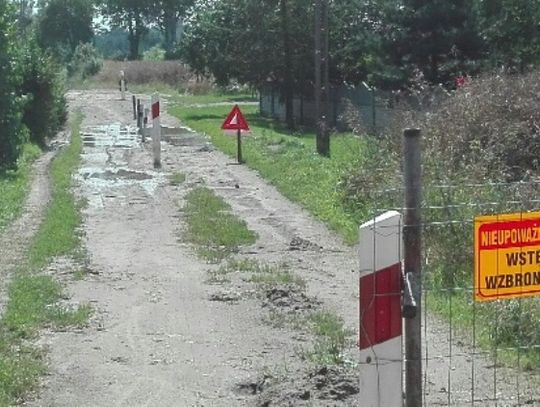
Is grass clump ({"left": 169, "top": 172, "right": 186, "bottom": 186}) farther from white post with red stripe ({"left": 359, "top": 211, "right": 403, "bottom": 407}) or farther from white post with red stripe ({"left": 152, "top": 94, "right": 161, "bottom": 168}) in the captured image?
white post with red stripe ({"left": 359, "top": 211, "right": 403, "bottom": 407})

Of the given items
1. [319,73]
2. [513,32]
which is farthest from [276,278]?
[513,32]

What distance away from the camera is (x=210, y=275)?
39.5 ft

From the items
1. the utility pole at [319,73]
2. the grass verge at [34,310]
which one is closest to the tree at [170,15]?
the utility pole at [319,73]

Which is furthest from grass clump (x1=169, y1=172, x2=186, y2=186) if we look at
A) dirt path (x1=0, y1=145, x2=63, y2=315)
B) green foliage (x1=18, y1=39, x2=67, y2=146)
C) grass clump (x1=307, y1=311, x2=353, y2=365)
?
grass clump (x1=307, y1=311, x2=353, y2=365)

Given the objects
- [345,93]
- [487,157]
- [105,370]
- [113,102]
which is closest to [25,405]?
[105,370]

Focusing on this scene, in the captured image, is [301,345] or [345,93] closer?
[301,345]

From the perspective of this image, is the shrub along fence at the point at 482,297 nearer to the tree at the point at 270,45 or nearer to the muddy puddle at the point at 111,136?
the muddy puddle at the point at 111,136

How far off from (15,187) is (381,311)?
1668 centimetres

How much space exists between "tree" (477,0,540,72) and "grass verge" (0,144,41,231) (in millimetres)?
12134

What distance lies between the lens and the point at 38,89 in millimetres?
30734

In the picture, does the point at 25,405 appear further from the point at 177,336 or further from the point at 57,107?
the point at 57,107

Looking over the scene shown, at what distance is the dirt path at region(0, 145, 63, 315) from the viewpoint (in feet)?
40.9

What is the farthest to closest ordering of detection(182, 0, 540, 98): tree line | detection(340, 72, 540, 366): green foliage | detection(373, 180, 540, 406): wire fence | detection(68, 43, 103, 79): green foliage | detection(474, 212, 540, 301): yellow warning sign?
detection(68, 43, 103, 79): green foliage → detection(182, 0, 540, 98): tree line → detection(340, 72, 540, 366): green foliage → detection(373, 180, 540, 406): wire fence → detection(474, 212, 540, 301): yellow warning sign

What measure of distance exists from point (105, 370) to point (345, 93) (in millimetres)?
31932
